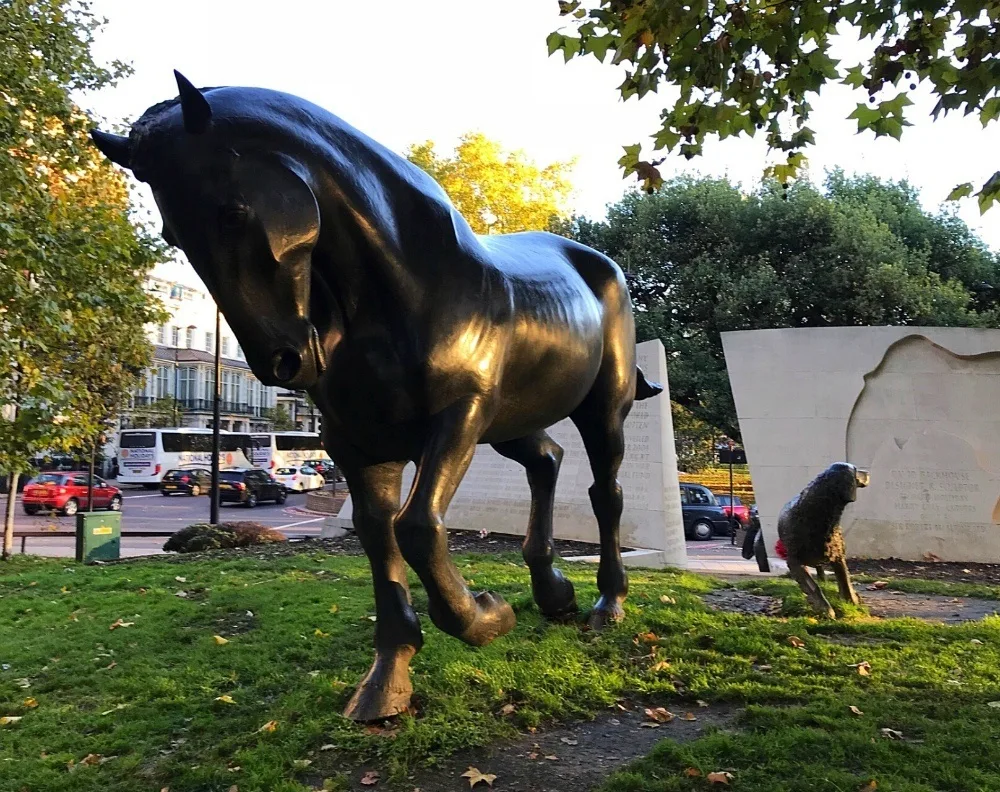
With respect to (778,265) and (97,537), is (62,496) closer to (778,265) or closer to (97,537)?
(97,537)

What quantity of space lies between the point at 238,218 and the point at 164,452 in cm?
4063

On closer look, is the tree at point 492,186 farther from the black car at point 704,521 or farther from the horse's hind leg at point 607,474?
the horse's hind leg at point 607,474

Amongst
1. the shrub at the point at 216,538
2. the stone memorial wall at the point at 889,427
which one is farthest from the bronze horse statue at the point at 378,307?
the shrub at the point at 216,538

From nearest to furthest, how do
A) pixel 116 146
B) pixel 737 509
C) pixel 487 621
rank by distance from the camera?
pixel 116 146
pixel 487 621
pixel 737 509

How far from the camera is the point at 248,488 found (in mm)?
33844

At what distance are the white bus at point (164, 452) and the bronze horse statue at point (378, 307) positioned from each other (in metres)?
37.6

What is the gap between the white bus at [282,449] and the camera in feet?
139

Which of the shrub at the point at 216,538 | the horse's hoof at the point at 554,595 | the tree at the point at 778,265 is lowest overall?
the shrub at the point at 216,538

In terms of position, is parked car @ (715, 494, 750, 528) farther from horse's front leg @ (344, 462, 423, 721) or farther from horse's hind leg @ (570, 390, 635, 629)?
horse's front leg @ (344, 462, 423, 721)

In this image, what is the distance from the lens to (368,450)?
3182mm

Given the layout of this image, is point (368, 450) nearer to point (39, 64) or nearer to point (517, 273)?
point (517, 273)

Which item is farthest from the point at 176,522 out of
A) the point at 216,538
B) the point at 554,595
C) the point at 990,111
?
the point at 990,111

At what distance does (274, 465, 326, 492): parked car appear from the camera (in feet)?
135

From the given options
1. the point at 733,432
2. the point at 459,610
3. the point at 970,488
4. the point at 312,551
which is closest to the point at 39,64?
the point at 312,551
